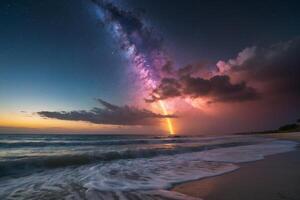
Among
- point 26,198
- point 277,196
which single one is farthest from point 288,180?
point 26,198

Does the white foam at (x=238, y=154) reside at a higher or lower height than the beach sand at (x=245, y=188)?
higher

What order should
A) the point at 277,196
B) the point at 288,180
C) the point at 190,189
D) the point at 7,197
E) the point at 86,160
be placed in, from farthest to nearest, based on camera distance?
1. the point at 86,160
2. the point at 288,180
3. the point at 190,189
4. the point at 7,197
5. the point at 277,196

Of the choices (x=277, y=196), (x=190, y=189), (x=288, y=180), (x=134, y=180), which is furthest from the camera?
(x=134, y=180)

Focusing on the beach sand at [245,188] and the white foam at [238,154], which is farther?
the white foam at [238,154]

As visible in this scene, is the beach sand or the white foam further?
the white foam

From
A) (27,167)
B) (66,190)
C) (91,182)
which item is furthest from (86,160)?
(66,190)

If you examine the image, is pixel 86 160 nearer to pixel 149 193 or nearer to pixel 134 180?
pixel 134 180

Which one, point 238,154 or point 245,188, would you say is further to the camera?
point 238,154

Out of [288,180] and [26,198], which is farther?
[288,180]

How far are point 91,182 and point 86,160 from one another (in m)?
5.87

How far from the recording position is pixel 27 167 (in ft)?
34.1

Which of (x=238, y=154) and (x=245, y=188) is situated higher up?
(x=238, y=154)

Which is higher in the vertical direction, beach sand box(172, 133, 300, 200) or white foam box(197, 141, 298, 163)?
white foam box(197, 141, 298, 163)

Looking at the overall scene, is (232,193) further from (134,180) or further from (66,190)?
(66,190)
